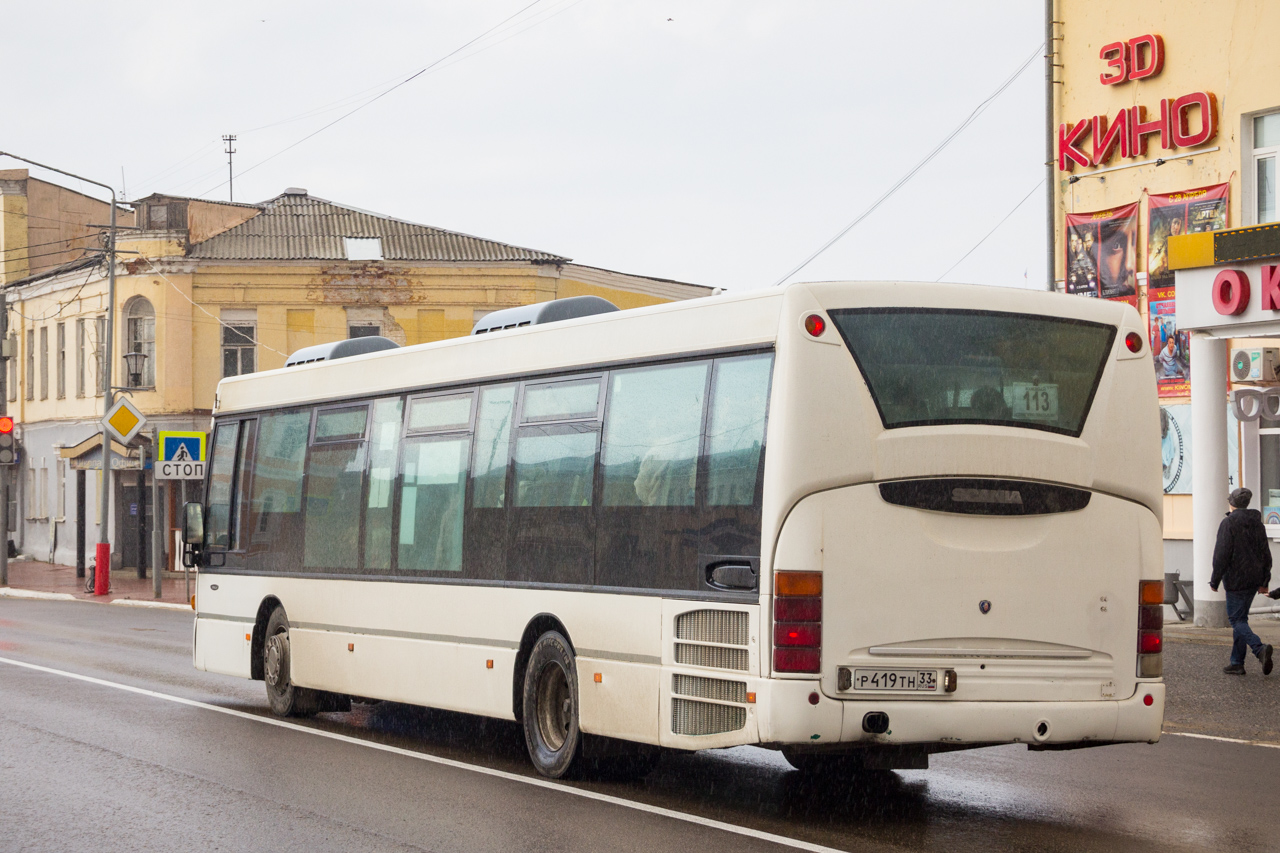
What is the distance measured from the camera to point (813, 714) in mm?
7926

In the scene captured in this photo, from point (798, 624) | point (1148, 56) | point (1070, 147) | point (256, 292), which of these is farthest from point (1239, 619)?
point (256, 292)

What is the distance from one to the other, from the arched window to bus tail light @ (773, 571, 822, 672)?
A: 37.6m

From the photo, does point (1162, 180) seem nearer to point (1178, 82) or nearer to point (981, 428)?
point (1178, 82)

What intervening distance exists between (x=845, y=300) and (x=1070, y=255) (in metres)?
18.6

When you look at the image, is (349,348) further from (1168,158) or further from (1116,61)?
(1116,61)

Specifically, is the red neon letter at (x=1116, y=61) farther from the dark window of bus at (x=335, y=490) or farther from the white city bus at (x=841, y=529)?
the white city bus at (x=841, y=529)

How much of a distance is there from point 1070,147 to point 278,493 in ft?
53.2

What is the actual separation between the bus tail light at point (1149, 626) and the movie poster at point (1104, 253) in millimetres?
16757

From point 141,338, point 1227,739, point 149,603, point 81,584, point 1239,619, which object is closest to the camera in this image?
point 1227,739

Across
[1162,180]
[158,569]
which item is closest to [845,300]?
[1162,180]

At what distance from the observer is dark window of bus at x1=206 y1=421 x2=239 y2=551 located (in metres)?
14.6

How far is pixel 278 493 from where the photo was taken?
45.0 ft

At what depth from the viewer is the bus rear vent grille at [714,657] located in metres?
8.25

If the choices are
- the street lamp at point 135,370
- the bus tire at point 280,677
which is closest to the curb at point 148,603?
the street lamp at point 135,370
